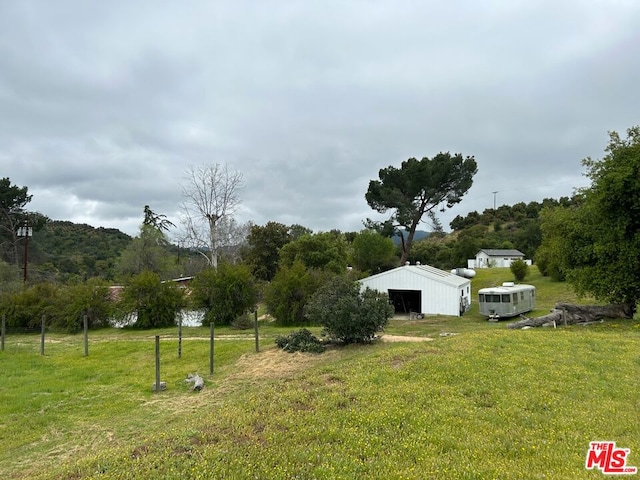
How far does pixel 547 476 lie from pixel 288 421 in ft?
9.33

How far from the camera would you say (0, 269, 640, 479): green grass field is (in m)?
3.83

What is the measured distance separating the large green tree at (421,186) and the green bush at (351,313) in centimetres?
2667

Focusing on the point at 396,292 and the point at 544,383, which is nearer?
the point at 544,383

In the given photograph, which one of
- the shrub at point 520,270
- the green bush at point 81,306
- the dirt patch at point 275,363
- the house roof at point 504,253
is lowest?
the dirt patch at point 275,363

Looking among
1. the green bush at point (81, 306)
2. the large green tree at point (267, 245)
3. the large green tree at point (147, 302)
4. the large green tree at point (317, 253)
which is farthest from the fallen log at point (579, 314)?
the large green tree at point (267, 245)

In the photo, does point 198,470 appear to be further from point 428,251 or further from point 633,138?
point 428,251

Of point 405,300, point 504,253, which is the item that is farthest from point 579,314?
point 504,253

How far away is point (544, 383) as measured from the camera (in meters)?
6.48

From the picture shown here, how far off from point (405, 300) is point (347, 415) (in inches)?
996

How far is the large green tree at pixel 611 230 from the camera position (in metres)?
14.3

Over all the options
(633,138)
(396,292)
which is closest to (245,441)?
(633,138)

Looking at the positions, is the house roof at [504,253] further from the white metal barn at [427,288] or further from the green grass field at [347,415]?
the green grass field at [347,415]

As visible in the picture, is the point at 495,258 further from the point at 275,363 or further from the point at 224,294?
the point at 275,363

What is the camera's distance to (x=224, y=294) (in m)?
21.5
